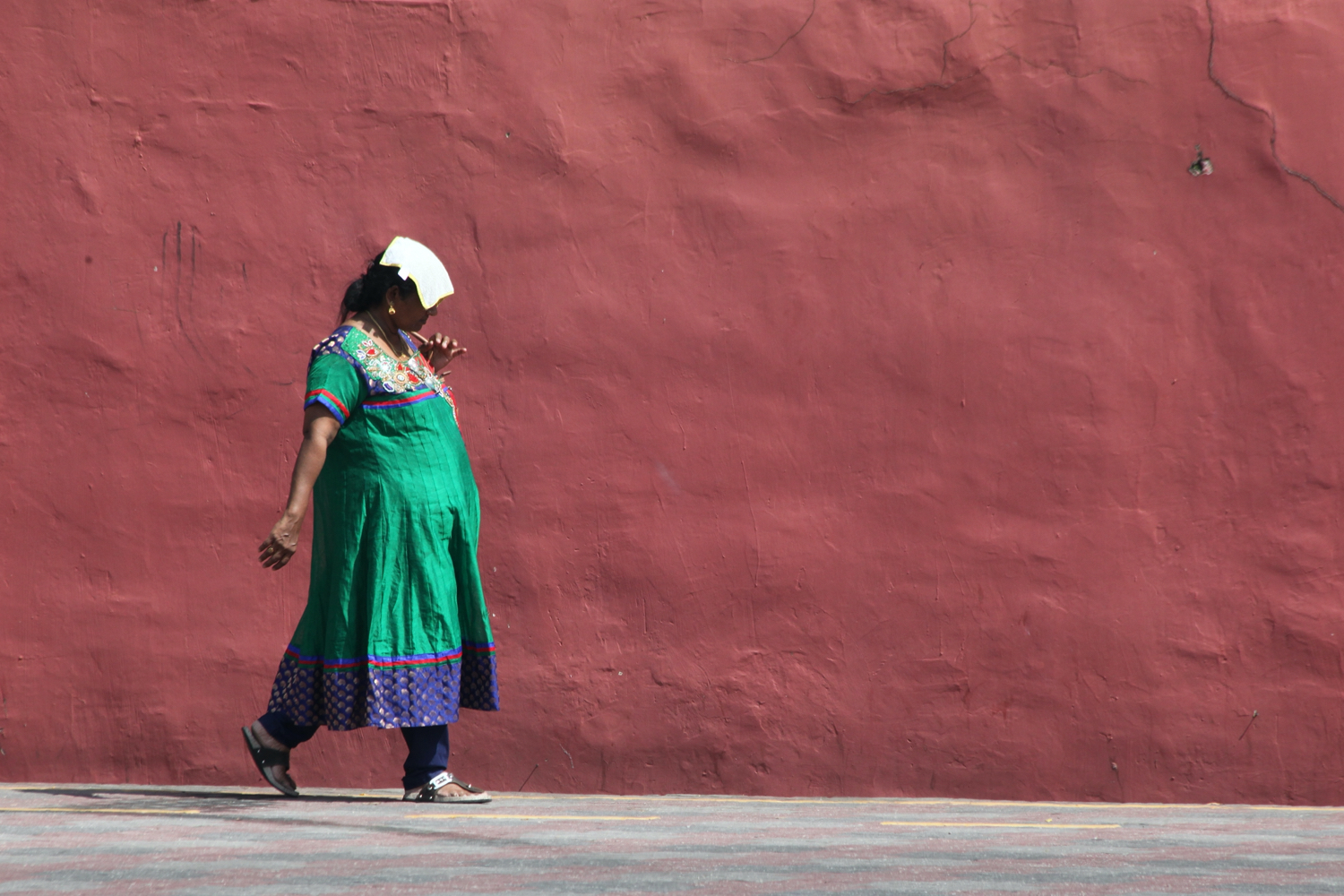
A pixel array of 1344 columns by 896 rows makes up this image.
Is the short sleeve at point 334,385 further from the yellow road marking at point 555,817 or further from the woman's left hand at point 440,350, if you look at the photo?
the yellow road marking at point 555,817

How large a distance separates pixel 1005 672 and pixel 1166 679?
0.46 meters

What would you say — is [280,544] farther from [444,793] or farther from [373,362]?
[444,793]

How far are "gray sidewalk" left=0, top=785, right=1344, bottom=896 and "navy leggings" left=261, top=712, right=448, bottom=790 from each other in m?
0.10

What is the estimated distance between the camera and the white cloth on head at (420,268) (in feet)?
11.6

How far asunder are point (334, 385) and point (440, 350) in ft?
1.44

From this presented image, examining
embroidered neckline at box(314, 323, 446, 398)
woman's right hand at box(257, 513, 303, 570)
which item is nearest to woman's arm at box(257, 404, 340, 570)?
woman's right hand at box(257, 513, 303, 570)

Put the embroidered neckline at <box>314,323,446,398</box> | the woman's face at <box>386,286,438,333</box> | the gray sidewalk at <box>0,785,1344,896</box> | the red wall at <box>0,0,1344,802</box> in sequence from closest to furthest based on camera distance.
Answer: the gray sidewalk at <box>0,785,1344,896</box> < the embroidered neckline at <box>314,323,446,398</box> < the woman's face at <box>386,286,438,333</box> < the red wall at <box>0,0,1344,802</box>

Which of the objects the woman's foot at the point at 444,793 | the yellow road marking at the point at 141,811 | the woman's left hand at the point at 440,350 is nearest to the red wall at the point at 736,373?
the woman's left hand at the point at 440,350

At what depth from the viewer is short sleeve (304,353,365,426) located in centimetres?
338

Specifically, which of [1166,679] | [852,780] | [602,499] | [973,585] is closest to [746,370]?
[602,499]

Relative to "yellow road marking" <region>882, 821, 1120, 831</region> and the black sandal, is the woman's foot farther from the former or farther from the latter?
"yellow road marking" <region>882, 821, 1120, 831</region>

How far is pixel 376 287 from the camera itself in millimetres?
3543

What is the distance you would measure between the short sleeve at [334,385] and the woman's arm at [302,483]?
19 mm

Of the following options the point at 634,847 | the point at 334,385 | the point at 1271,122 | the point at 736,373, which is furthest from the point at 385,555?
the point at 1271,122
